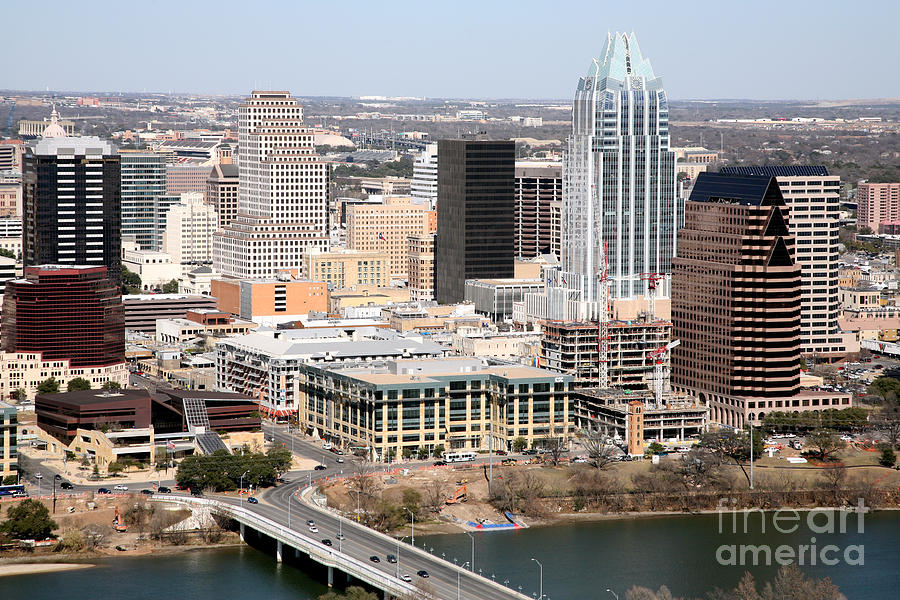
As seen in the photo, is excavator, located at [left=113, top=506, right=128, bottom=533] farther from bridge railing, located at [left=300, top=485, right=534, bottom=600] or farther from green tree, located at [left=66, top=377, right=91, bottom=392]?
green tree, located at [left=66, top=377, right=91, bottom=392]

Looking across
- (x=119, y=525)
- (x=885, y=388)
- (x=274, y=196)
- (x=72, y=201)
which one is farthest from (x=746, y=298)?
(x=274, y=196)

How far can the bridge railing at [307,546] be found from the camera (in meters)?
66.3

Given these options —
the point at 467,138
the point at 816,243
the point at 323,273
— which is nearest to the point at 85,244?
the point at 323,273

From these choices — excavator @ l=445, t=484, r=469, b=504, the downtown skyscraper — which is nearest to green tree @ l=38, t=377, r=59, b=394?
excavator @ l=445, t=484, r=469, b=504

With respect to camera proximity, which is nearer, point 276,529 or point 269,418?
point 276,529

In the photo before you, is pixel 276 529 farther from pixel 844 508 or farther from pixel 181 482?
pixel 844 508

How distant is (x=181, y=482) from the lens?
273ft

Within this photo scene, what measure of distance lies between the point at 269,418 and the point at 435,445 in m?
14.8

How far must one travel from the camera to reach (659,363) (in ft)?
328

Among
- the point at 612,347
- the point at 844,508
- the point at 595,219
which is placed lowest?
the point at 844,508

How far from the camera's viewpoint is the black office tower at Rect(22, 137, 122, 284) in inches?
4875

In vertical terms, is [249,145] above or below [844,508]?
above

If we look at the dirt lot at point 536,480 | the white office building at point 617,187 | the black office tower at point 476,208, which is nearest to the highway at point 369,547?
the dirt lot at point 536,480

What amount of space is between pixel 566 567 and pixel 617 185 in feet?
171
